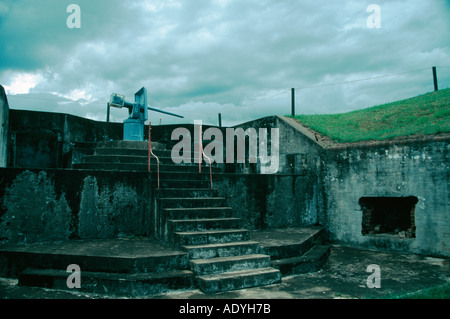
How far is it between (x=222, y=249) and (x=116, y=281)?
1.68 metres

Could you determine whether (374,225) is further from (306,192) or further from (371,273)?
(371,273)

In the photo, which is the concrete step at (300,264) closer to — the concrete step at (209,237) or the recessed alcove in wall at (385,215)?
the concrete step at (209,237)

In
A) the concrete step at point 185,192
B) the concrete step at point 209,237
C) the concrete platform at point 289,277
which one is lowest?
the concrete platform at point 289,277

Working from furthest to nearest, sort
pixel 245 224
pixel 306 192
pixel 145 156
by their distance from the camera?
pixel 306 192
pixel 145 156
pixel 245 224

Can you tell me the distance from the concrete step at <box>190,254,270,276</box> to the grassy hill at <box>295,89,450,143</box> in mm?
5188

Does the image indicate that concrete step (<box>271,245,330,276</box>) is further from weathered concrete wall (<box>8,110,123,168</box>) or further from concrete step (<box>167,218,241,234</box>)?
weathered concrete wall (<box>8,110,123,168</box>)

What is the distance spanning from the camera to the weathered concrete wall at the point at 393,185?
22.2 feet

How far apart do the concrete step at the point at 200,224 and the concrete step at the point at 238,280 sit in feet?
3.53

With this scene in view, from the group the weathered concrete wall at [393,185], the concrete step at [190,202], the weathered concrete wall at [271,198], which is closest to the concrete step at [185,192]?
the concrete step at [190,202]

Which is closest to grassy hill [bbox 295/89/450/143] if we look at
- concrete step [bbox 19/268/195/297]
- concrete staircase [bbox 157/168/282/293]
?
concrete staircase [bbox 157/168/282/293]

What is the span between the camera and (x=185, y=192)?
6.40 metres

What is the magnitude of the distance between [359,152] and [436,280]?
3625mm
